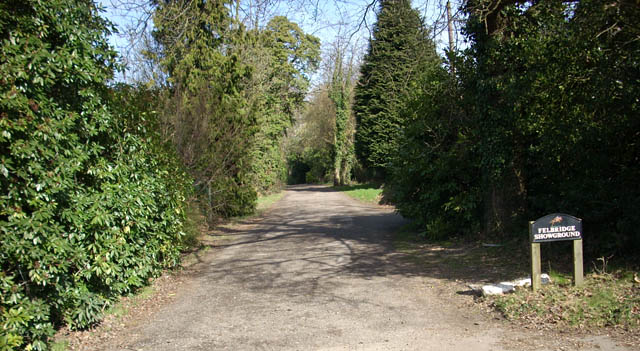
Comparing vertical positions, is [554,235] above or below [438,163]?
below

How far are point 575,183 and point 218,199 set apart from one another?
11332 mm

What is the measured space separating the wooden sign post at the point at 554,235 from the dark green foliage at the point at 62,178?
5548mm

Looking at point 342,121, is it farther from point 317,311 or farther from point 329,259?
point 317,311

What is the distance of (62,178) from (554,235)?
247 inches

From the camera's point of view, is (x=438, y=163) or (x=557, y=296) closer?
(x=557, y=296)

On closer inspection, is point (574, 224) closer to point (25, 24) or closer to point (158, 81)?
point (25, 24)

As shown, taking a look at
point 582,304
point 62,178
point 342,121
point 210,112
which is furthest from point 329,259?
point 342,121

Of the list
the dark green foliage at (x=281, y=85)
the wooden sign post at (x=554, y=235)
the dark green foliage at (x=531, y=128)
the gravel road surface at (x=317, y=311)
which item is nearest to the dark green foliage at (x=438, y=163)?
the dark green foliage at (x=531, y=128)

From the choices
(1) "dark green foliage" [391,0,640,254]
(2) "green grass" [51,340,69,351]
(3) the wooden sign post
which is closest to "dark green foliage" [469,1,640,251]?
(1) "dark green foliage" [391,0,640,254]

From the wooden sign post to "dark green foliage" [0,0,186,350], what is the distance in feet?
18.2

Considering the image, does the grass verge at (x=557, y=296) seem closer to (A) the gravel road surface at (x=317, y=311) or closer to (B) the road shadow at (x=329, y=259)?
(B) the road shadow at (x=329, y=259)

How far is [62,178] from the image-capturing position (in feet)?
16.2

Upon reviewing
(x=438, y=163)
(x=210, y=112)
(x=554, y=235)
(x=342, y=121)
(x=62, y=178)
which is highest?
(x=342, y=121)

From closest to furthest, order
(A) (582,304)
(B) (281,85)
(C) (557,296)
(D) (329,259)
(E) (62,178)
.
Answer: (E) (62,178), (A) (582,304), (C) (557,296), (D) (329,259), (B) (281,85)
